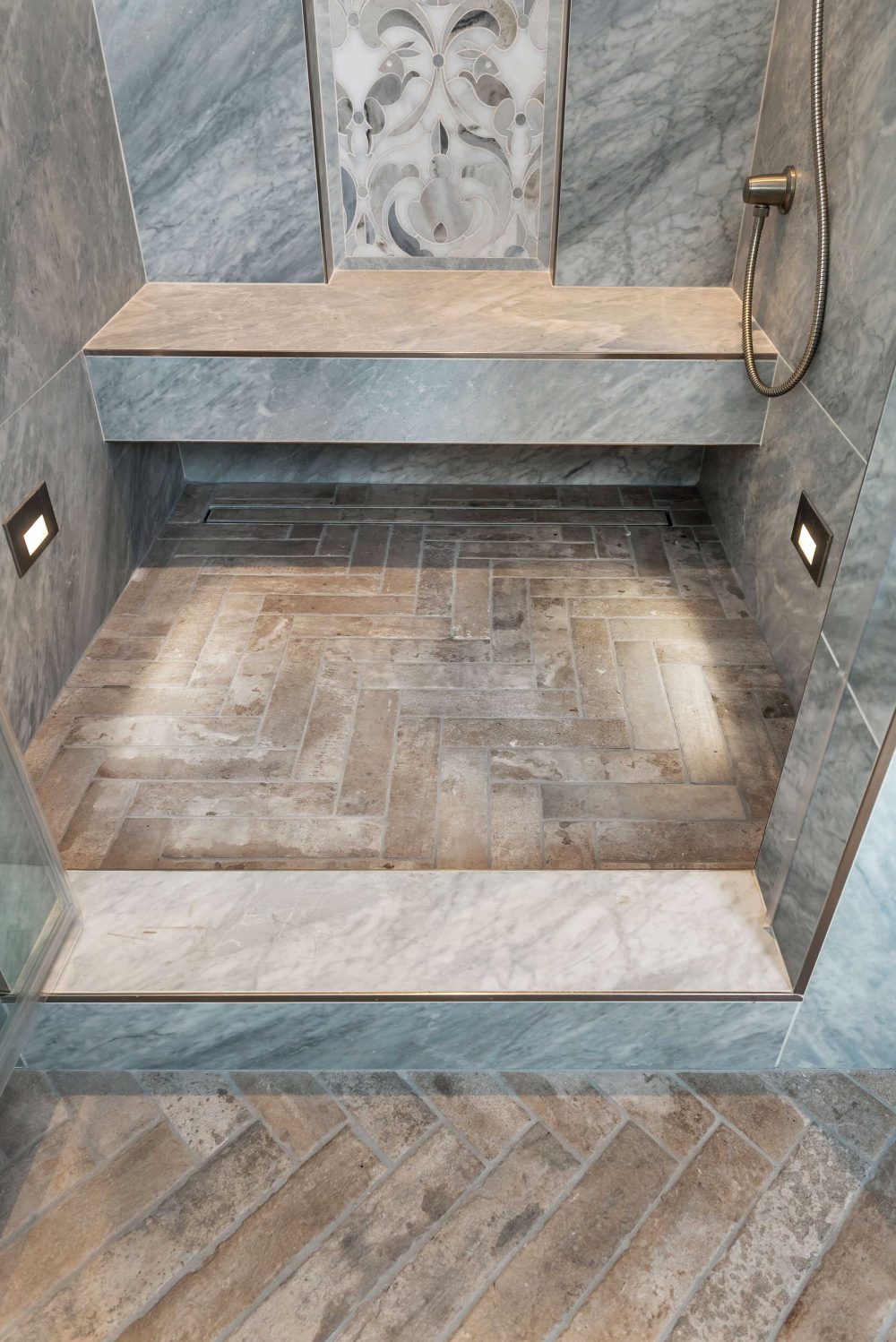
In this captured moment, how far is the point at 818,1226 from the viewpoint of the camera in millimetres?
1539

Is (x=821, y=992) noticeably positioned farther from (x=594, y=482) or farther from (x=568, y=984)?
(x=594, y=482)

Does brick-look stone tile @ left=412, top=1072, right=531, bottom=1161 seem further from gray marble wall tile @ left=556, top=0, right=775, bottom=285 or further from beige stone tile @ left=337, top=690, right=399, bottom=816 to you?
gray marble wall tile @ left=556, top=0, right=775, bottom=285

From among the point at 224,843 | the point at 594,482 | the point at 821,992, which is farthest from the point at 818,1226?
the point at 594,482

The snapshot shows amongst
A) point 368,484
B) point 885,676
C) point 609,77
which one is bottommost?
point 368,484

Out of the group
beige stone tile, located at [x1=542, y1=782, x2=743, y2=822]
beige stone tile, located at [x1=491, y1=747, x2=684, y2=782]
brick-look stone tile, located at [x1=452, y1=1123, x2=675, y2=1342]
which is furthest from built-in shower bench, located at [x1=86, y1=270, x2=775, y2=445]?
brick-look stone tile, located at [x1=452, y1=1123, x2=675, y2=1342]

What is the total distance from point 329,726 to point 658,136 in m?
1.94

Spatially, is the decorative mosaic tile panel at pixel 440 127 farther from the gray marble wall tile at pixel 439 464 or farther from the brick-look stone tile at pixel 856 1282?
the brick-look stone tile at pixel 856 1282

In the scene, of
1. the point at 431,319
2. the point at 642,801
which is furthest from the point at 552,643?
the point at 431,319

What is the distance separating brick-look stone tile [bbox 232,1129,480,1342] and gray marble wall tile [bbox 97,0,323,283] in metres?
2.52

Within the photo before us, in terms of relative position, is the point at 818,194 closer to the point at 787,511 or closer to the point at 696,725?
the point at 787,511

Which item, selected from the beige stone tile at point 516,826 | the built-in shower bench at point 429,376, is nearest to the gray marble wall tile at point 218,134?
the built-in shower bench at point 429,376

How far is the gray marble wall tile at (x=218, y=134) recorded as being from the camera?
2.73 meters

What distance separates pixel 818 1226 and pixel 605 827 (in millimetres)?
832

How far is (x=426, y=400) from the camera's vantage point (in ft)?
8.73
